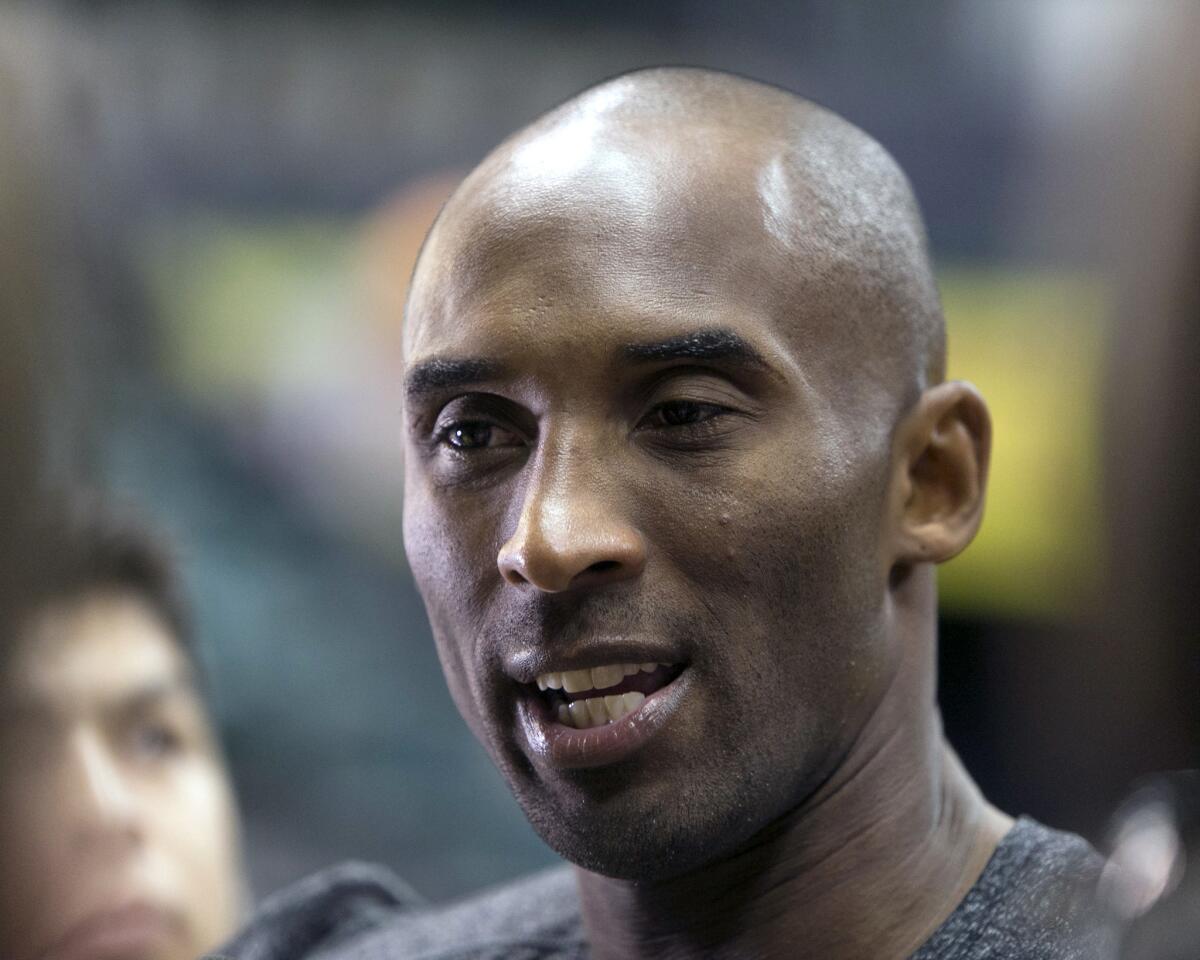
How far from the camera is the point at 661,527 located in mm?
1600

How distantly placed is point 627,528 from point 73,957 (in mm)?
1346

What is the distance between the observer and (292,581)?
4.44 metres

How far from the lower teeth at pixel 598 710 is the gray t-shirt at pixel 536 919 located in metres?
0.42

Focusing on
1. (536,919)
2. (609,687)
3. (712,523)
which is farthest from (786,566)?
(536,919)

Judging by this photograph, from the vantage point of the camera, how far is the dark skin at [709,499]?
1606 millimetres

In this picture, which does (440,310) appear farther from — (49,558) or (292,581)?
(292,581)

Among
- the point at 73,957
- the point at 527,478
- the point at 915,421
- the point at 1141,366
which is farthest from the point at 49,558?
the point at 1141,366

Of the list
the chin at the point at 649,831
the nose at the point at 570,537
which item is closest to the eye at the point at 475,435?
the nose at the point at 570,537

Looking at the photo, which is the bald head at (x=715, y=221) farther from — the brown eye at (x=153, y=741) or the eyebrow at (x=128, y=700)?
the brown eye at (x=153, y=741)

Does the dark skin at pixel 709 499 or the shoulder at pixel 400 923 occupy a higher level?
the dark skin at pixel 709 499

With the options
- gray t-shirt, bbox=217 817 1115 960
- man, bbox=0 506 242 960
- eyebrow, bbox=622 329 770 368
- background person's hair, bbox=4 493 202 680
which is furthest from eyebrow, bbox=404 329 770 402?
man, bbox=0 506 242 960

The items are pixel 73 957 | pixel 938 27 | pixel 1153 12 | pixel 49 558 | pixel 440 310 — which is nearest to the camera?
pixel 1153 12

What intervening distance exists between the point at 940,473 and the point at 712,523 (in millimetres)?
349

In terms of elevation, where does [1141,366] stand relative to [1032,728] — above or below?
above
